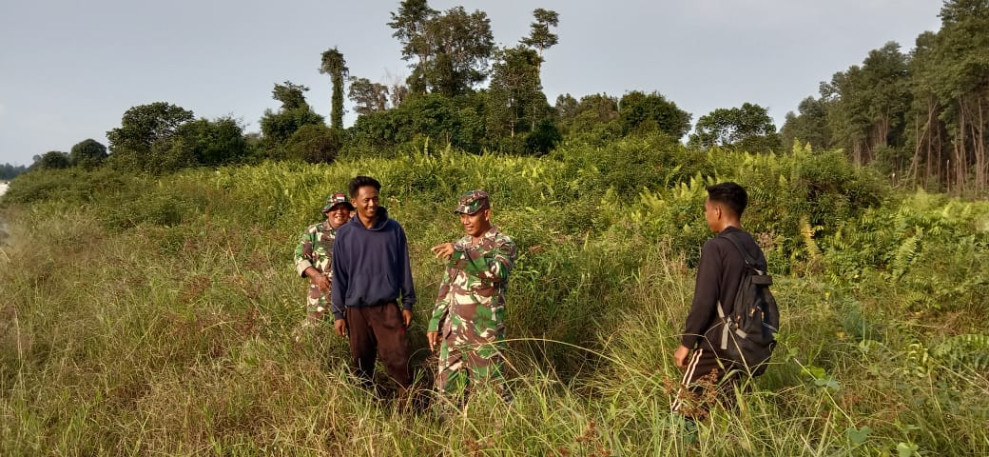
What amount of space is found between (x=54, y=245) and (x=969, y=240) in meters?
11.0

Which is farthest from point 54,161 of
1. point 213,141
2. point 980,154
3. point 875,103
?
point 875,103

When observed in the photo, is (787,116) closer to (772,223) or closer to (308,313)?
(772,223)

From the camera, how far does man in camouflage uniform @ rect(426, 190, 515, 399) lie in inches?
103

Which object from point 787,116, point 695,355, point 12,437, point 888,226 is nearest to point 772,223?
point 888,226

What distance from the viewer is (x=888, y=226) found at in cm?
542

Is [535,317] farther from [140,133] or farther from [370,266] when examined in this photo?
[140,133]

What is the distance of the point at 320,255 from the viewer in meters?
3.50

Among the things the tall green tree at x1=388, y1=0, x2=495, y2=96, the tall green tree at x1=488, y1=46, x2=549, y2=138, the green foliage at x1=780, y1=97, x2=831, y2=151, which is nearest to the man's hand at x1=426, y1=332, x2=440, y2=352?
the tall green tree at x1=488, y1=46, x2=549, y2=138

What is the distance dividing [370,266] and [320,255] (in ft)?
2.52

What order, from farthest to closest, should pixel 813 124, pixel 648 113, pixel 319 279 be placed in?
pixel 813 124 → pixel 648 113 → pixel 319 279

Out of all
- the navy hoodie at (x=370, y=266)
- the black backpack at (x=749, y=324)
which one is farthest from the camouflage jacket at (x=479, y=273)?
the black backpack at (x=749, y=324)

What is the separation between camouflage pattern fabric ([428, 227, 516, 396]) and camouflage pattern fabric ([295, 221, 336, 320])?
3.42 ft

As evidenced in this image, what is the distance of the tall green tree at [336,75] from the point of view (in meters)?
31.5

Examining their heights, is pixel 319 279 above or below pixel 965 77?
below
